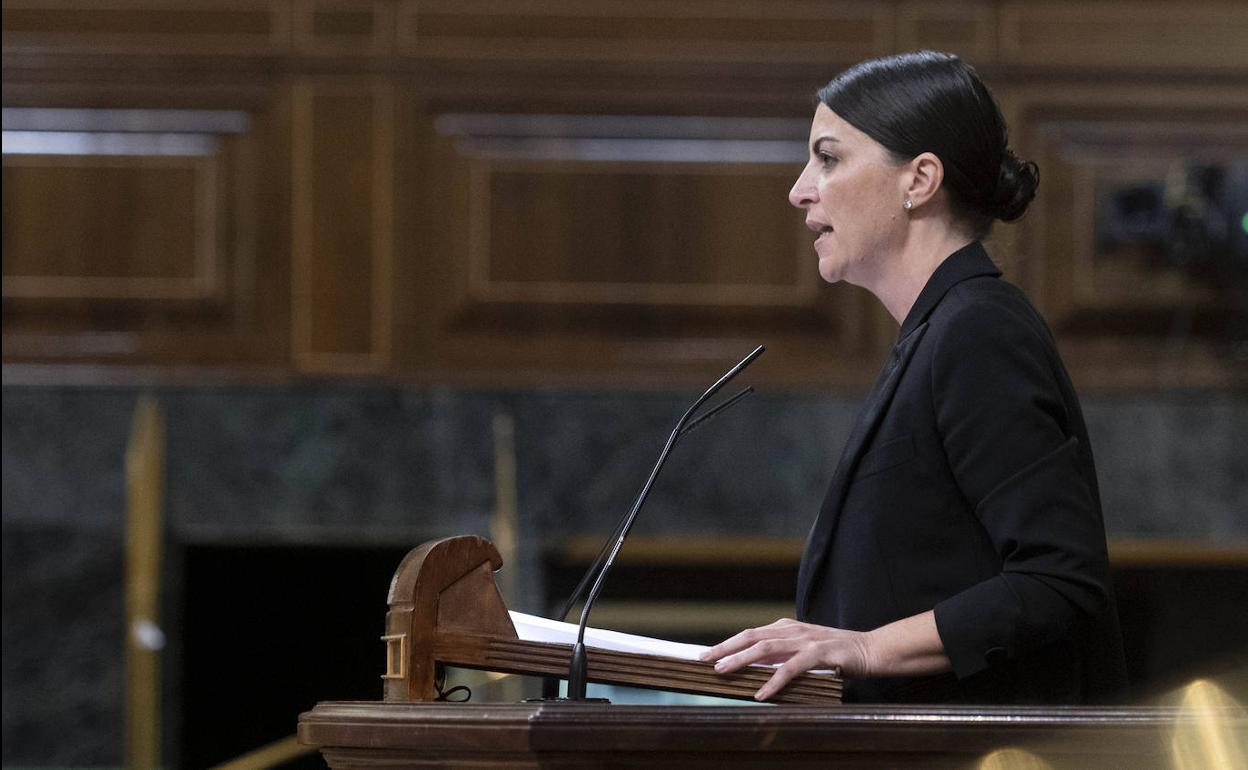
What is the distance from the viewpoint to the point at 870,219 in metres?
1.67

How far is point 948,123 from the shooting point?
5.36 feet

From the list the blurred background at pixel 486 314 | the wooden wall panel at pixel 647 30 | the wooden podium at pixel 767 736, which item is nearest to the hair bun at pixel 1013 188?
the wooden podium at pixel 767 736

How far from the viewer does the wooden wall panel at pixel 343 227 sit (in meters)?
3.69

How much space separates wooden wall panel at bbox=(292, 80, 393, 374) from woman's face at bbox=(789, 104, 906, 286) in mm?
2091

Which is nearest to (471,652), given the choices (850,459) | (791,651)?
(791,651)

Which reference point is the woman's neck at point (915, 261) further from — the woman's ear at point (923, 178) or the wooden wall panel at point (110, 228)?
the wooden wall panel at point (110, 228)

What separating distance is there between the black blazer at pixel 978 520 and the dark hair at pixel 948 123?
0.12 m

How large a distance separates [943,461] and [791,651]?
0.77 feet

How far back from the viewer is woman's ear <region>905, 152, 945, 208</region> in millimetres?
1640

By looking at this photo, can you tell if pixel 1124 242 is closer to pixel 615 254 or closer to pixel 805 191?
pixel 615 254

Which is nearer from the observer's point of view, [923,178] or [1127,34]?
[923,178]

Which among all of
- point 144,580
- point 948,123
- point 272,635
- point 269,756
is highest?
point 948,123

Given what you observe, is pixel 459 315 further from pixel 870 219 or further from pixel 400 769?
pixel 400 769

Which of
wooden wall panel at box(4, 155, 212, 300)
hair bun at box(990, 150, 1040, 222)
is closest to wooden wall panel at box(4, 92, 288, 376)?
wooden wall panel at box(4, 155, 212, 300)
